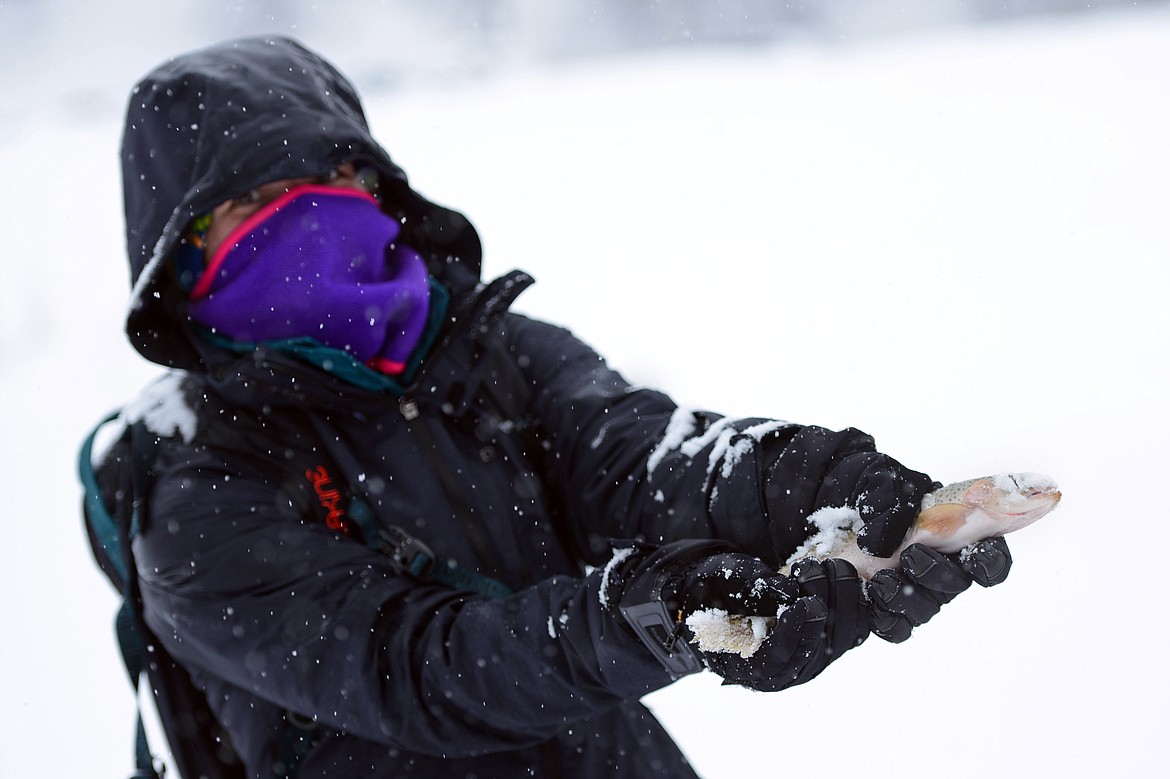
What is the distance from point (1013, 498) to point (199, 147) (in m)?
1.45

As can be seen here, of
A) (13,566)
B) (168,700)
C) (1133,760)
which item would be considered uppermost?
(168,700)

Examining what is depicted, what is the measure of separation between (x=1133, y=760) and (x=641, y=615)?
6.91 feet

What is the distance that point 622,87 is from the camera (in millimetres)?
6793

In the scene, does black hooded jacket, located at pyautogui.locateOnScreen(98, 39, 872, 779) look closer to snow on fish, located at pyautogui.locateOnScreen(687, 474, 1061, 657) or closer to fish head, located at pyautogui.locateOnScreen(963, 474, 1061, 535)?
snow on fish, located at pyautogui.locateOnScreen(687, 474, 1061, 657)

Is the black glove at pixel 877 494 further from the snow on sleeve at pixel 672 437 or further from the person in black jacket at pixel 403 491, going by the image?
the snow on sleeve at pixel 672 437

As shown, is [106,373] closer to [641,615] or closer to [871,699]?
[871,699]

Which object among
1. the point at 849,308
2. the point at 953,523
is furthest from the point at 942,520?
the point at 849,308

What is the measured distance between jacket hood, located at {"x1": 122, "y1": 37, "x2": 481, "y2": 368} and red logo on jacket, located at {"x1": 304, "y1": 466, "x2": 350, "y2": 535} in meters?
0.36

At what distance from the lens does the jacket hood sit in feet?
5.35

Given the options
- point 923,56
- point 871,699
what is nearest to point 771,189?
point 923,56

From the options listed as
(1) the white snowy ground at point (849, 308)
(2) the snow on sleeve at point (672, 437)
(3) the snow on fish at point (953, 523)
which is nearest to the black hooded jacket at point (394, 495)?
(2) the snow on sleeve at point (672, 437)

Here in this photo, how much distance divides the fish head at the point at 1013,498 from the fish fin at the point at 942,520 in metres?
0.02

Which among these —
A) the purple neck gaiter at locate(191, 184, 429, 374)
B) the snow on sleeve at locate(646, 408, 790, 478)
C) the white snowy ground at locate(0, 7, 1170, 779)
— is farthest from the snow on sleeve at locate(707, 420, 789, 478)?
the white snowy ground at locate(0, 7, 1170, 779)

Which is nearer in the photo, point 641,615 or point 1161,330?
point 641,615
